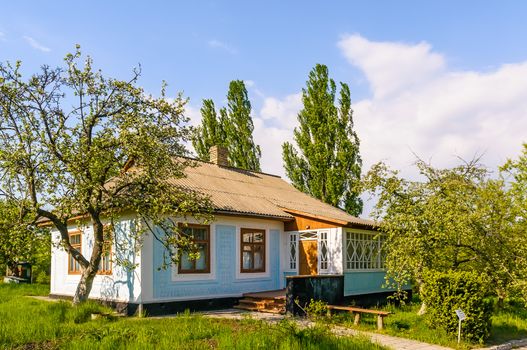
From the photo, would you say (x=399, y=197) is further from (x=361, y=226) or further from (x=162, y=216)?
(x=162, y=216)

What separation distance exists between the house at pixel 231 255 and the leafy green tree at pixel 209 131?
1502 cm

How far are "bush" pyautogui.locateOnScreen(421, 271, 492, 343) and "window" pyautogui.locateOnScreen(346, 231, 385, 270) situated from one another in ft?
17.2

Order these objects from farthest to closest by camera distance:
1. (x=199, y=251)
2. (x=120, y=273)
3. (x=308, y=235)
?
(x=308, y=235) → (x=199, y=251) → (x=120, y=273)

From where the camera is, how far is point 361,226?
16516 mm

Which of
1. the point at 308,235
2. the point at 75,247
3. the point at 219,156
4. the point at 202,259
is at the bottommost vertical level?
the point at 202,259

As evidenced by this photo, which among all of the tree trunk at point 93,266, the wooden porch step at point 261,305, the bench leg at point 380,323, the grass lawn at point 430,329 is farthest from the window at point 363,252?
the tree trunk at point 93,266

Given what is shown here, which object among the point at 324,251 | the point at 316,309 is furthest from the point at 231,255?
the point at 316,309

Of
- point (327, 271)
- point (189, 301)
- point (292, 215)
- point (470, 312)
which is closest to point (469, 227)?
point (470, 312)

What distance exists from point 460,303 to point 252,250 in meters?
7.47

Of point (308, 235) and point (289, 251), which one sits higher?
point (308, 235)

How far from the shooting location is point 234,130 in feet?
108

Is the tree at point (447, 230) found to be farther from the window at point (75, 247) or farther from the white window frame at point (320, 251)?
the window at point (75, 247)

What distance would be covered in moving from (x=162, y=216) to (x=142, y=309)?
Answer: 254 cm

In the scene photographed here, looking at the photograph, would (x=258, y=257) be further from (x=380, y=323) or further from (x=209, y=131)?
(x=209, y=131)
